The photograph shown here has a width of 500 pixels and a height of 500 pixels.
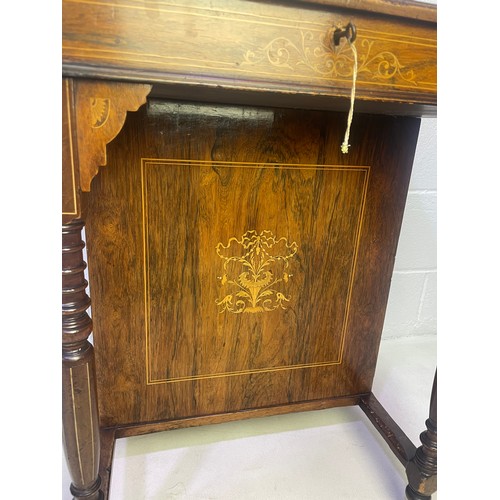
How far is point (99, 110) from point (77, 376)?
403 millimetres

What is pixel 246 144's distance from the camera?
33.5 inches

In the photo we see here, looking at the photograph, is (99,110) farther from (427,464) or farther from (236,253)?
(427,464)

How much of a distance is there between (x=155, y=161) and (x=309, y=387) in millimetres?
712

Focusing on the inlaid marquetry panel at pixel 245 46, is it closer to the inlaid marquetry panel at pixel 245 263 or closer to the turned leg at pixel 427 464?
the inlaid marquetry panel at pixel 245 263

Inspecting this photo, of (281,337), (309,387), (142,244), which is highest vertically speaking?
(142,244)

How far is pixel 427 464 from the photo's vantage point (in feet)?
2.82

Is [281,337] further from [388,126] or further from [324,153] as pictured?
[388,126]

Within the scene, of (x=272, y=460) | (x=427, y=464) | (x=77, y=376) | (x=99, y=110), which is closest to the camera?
(x=99, y=110)

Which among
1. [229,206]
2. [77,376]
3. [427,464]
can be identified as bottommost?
[427,464]

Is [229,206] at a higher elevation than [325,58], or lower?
lower

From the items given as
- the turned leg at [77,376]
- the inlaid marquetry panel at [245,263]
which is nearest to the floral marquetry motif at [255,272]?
the inlaid marquetry panel at [245,263]

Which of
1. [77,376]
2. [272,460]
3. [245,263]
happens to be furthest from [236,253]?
[272,460]

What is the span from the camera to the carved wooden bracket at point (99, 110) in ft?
1.65

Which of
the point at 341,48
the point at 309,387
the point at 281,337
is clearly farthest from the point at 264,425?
the point at 341,48
